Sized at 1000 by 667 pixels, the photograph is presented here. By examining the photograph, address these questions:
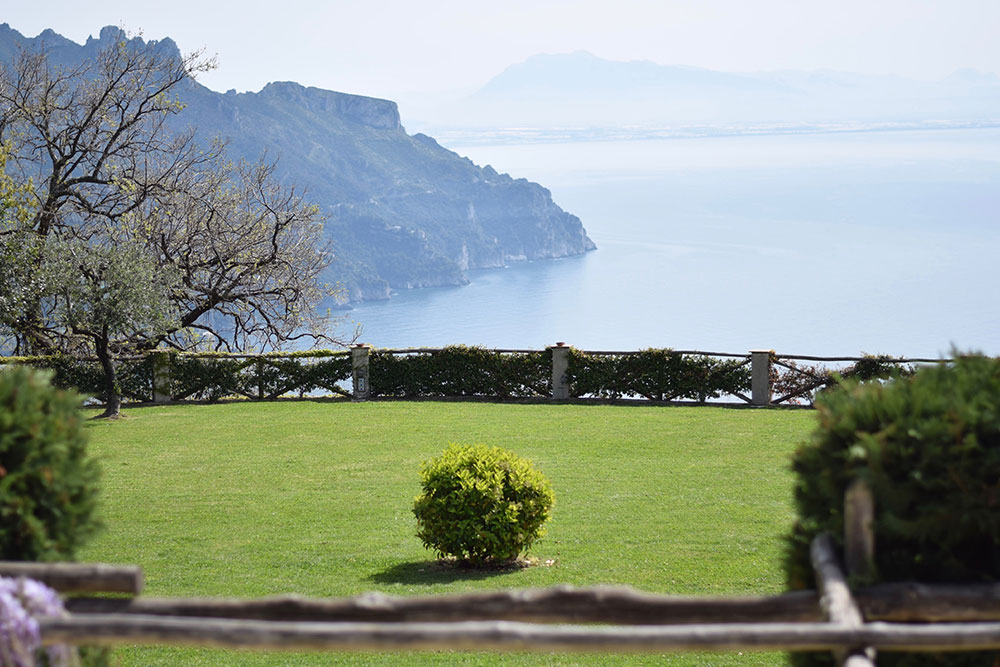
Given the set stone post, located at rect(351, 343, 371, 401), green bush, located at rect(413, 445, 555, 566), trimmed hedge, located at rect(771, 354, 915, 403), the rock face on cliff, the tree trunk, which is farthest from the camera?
the rock face on cliff

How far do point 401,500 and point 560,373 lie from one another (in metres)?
11.8

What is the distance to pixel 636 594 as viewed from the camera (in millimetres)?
4598

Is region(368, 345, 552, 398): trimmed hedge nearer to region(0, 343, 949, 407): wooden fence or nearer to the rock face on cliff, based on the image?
region(0, 343, 949, 407): wooden fence

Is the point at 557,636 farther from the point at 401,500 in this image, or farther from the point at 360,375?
the point at 360,375

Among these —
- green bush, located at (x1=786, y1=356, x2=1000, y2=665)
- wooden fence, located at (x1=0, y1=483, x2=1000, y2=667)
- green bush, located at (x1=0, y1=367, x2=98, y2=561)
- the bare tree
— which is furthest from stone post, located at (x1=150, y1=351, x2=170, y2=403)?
green bush, located at (x1=786, y1=356, x2=1000, y2=665)

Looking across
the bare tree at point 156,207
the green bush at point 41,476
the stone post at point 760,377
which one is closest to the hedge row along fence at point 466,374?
the stone post at point 760,377

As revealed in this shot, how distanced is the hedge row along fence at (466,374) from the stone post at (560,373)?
3 centimetres

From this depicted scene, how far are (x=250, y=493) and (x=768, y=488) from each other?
8.50m

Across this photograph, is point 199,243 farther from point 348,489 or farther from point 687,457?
point 687,457

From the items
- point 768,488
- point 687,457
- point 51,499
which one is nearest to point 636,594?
point 51,499

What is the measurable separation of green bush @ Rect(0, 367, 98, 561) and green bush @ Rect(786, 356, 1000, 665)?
3849 mm

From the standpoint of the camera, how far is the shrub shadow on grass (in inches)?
414

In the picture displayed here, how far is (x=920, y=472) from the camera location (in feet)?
14.2

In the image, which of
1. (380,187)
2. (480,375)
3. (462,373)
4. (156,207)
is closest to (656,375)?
(480,375)
